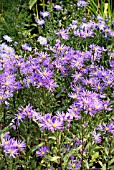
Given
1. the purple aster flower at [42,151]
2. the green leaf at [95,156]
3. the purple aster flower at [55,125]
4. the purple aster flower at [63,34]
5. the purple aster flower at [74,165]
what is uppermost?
the purple aster flower at [63,34]

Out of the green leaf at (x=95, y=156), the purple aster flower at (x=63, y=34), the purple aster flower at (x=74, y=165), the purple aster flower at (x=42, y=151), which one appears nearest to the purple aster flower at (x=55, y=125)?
the purple aster flower at (x=42, y=151)

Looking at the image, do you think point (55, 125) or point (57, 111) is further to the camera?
point (57, 111)

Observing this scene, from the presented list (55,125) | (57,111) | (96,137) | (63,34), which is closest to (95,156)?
(96,137)

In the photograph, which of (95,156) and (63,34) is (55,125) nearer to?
(95,156)

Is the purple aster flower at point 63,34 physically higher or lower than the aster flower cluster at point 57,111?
higher

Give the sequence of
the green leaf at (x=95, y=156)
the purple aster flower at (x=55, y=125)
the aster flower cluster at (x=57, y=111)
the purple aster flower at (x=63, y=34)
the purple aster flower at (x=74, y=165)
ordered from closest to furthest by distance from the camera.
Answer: the purple aster flower at (x=55, y=125), the aster flower cluster at (x=57, y=111), the purple aster flower at (x=74, y=165), the green leaf at (x=95, y=156), the purple aster flower at (x=63, y=34)

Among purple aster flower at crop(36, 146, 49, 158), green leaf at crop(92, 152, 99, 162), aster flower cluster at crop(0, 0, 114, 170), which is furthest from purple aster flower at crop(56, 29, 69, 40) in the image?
purple aster flower at crop(36, 146, 49, 158)

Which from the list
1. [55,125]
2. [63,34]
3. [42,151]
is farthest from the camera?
[63,34]

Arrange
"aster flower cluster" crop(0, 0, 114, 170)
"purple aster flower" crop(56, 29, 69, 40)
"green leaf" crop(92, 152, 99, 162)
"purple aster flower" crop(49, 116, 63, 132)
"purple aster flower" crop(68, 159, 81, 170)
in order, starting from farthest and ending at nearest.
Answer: "purple aster flower" crop(56, 29, 69, 40)
"green leaf" crop(92, 152, 99, 162)
"purple aster flower" crop(68, 159, 81, 170)
"aster flower cluster" crop(0, 0, 114, 170)
"purple aster flower" crop(49, 116, 63, 132)

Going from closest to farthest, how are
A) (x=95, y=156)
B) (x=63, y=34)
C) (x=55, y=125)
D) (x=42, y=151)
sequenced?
(x=55, y=125) < (x=42, y=151) < (x=95, y=156) < (x=63, y=34)

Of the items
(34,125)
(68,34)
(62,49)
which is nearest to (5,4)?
(68,34)

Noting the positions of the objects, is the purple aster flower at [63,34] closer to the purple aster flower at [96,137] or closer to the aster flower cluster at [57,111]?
the aster flower cluster at [57,111]

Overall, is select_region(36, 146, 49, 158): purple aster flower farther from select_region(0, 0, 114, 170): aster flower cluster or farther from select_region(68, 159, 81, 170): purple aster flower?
select_region(68, 159, 81, 170): purple aster flower
